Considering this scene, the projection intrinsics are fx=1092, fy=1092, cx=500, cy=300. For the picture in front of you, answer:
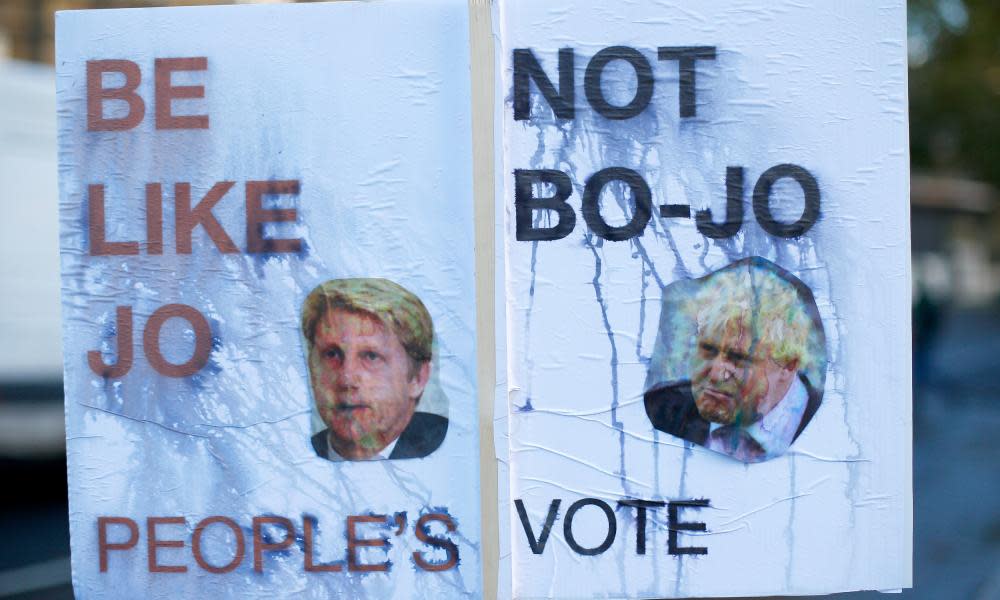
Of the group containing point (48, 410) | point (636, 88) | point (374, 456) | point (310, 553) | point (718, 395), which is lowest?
point (48, 410)

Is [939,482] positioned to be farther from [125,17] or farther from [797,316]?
[125,17]

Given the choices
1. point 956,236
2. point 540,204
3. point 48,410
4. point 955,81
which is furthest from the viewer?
point 956,236

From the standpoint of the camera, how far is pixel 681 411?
197 centimetres

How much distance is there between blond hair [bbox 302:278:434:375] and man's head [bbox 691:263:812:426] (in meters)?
0.49

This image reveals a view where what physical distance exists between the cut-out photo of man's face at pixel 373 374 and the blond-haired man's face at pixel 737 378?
48 centimetres

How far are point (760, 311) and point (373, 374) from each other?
71 cm

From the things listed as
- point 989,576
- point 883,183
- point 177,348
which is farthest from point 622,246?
point 989,576

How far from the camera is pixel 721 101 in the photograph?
1.96 metres

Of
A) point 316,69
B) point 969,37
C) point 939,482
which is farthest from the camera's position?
point 969,37

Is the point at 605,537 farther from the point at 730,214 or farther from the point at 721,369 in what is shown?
the point at 730,214

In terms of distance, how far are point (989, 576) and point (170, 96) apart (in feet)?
17.3

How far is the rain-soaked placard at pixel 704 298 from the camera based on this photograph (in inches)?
76.6

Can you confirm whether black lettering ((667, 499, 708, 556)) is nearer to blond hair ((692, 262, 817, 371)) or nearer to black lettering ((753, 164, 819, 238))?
blond hair ((692, 262, 817, 371))

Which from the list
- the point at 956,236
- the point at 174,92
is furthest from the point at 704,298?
the point at 956,236
